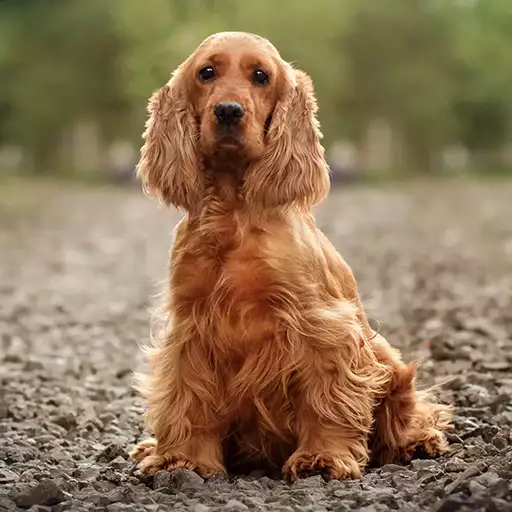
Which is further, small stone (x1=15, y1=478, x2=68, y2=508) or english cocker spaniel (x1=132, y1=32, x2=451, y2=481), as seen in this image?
english cocker spaniel (x1=132, y1=32, x2=451, y2=481)

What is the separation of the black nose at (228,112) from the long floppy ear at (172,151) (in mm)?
246

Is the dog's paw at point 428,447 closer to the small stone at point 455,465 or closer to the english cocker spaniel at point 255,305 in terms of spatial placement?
the english cocker spaniel at point 255,305

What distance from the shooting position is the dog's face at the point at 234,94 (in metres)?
3.52

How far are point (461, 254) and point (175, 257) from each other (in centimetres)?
755

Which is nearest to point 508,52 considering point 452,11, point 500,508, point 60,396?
point 452,11

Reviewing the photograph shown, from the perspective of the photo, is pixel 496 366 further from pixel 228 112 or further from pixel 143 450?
pixel 228 112

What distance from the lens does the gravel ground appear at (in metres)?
3.15

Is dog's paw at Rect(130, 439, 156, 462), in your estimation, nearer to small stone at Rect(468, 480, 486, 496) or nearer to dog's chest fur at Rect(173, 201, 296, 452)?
dog's chest fur at Rect(173, 201, 296, 452)

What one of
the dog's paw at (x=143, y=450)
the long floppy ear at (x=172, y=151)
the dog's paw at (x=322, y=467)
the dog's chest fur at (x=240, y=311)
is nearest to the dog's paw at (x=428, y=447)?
the dog's paw at (x=322, y=467)

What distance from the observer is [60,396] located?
511cm

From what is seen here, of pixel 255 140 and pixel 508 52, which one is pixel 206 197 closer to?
pixel 255 140

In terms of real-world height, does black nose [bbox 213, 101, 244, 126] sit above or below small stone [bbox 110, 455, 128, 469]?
above

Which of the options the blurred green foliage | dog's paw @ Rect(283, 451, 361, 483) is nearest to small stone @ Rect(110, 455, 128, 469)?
dog's paw @ Rect(283, 451, 361, 483)

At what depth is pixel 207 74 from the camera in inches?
144
